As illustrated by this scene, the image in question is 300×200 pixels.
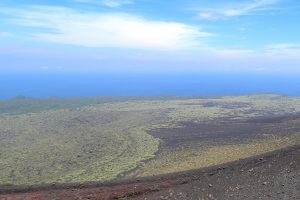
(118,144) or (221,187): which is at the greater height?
(221,187)

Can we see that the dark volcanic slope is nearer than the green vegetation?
Yes

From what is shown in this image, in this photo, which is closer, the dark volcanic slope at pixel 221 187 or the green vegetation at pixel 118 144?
the dark volcanic slope at pixel 221 187

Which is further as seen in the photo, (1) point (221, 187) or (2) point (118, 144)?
(2) point (118, 144)

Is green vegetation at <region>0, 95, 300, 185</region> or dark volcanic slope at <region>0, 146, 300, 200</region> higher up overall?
dark volcanic slope at <region>0, 146, 300, 200</region>

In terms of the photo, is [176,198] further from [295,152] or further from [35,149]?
[35,149]

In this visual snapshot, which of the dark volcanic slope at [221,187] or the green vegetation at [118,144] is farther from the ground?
the dark volcanic slope at [221,187]
